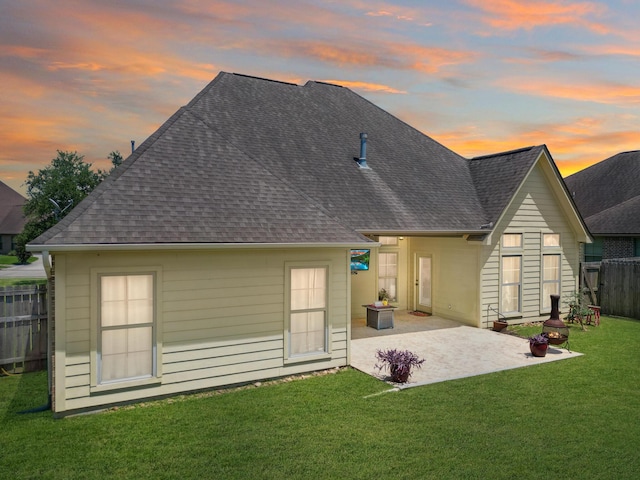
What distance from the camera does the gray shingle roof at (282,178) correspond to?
8.80 m

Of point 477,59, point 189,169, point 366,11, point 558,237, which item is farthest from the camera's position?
point 558,237

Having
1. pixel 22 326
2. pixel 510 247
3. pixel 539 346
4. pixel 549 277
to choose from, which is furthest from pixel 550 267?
pixel 22 326

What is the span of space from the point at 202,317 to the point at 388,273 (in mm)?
10149

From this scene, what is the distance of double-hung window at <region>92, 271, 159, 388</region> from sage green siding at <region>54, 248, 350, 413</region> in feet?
0.43

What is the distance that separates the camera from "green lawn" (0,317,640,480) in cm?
597

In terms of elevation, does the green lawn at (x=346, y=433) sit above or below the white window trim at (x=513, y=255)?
below

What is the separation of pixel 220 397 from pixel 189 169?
4.95 metres

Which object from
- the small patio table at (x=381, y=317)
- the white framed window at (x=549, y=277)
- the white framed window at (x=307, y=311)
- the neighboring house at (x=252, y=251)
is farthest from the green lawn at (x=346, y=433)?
the white framed window at (x=549, y=277)

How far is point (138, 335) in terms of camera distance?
8.36 metres

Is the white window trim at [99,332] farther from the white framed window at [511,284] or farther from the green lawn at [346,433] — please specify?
the white framed window at [511,284]

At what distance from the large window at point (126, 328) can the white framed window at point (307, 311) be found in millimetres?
2831

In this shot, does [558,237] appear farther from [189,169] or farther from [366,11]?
[189,169]

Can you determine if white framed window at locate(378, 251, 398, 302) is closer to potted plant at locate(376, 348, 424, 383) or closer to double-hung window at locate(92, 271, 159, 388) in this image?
potted plant at locate(376, 348, 424, 383)

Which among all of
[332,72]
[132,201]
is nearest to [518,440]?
[132,201]
